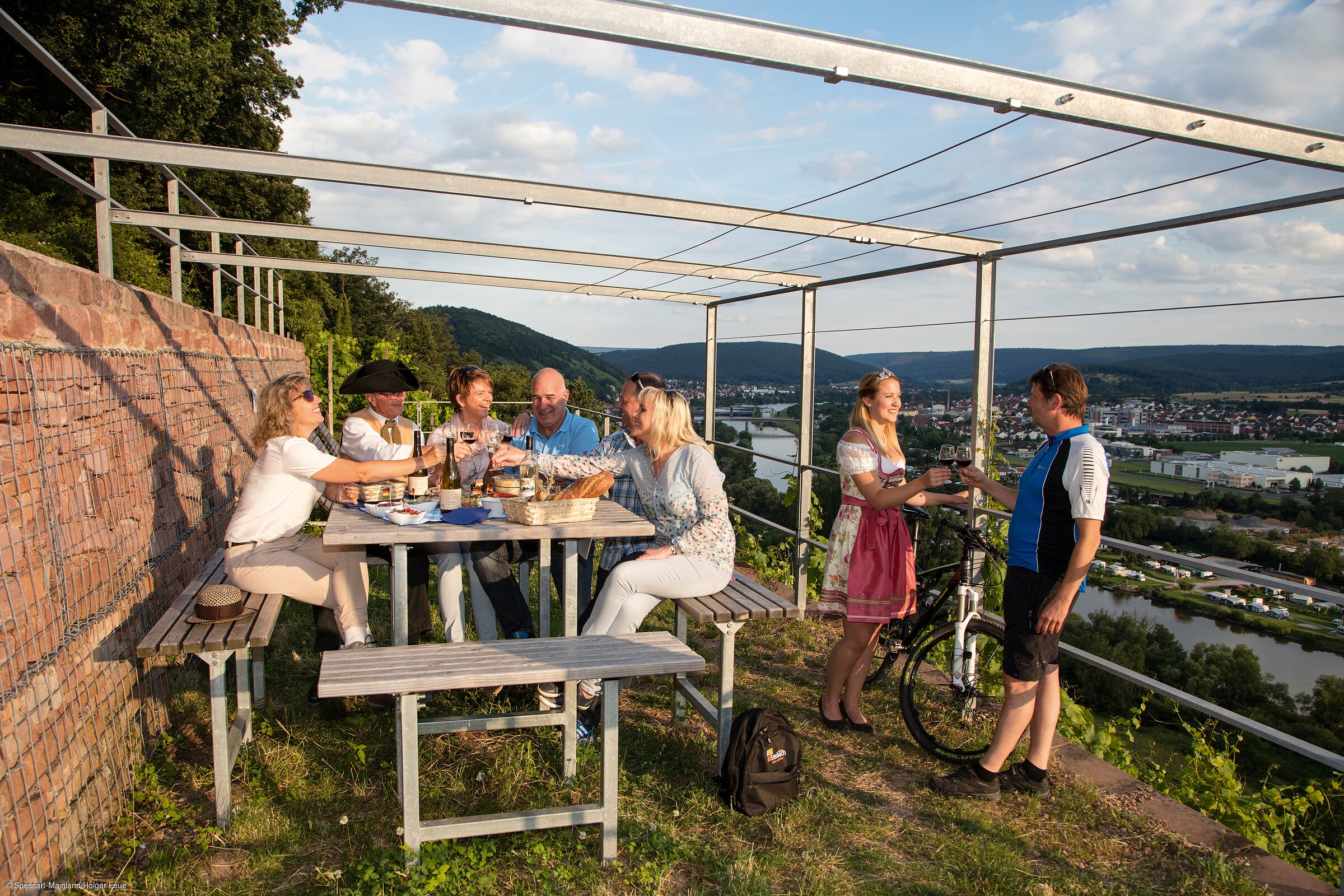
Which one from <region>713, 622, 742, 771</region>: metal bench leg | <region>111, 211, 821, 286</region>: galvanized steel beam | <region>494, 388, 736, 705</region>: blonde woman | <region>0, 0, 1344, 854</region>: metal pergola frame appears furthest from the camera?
<region>111, 211, 821, 286</region>: galvanized steel beam

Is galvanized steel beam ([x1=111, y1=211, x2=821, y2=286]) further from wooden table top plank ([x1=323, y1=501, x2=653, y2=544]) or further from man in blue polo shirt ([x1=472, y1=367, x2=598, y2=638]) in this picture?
wooden table top plank ([x1=323, y1=501, x2=653, y2=544])

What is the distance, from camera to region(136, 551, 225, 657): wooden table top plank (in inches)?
104

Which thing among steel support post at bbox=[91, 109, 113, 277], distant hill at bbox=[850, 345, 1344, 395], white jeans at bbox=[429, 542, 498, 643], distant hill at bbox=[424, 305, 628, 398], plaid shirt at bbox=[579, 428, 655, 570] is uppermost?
distant hill at bbox=[424, 305, 628, 398]

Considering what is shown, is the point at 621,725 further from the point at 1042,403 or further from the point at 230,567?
the point at 1042,403

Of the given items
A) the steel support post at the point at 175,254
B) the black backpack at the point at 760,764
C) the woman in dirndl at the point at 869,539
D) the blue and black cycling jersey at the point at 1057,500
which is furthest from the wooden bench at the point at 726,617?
the steel support post at the point at 175,254

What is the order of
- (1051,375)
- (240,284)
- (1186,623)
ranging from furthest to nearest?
1. (1186,623)
2. (240,284)
3. (1051,375)

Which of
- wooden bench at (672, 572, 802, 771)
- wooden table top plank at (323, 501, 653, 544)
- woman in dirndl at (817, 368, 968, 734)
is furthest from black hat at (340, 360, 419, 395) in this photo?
woman in dirndl at (817, 368, 968, 734)

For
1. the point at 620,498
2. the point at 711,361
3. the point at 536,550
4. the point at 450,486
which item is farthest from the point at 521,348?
the point at 450,486

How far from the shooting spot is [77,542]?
2.64 metres

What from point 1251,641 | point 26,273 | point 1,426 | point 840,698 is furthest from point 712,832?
point 1251,641

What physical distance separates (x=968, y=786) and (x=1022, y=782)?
0.68ft

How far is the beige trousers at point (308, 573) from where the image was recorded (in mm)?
3199

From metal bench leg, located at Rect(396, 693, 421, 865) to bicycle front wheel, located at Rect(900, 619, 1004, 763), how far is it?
2.06 m

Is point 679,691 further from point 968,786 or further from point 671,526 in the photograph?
point 968,786
